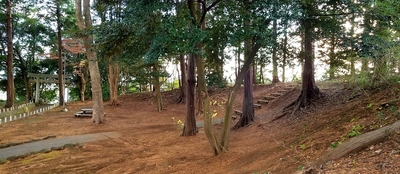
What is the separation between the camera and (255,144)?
7164 mm

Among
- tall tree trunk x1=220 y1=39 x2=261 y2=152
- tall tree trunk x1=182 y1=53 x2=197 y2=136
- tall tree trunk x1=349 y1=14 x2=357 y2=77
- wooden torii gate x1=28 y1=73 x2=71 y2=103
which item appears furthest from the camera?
wooden torii gate x1=28 y1=73 x2=71 y2=103

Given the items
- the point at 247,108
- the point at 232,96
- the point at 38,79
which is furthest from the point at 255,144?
the point at 38,79

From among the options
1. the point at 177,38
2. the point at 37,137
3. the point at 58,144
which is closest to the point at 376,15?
the point at 177,38

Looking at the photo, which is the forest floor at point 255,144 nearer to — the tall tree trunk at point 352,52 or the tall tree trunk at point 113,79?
the tall tree trunk at point 352,52

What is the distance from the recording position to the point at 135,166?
6348 millimetres

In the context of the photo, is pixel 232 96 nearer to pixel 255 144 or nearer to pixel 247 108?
pixel 255 144

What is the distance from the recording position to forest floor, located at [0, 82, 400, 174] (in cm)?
394

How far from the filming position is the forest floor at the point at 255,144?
3.94 metres

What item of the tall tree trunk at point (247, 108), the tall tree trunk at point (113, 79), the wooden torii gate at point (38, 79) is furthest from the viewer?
the wooden torii gate at point (38, 79)

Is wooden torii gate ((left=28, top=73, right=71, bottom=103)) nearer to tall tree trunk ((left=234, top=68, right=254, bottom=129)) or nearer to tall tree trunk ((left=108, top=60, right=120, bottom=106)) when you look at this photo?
tall tree trunk ((left=108, top=60, right=120, bottom=106))

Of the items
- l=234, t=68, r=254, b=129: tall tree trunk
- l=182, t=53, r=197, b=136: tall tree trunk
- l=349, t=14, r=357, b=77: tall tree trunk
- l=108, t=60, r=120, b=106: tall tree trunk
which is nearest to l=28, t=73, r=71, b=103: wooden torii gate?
l=108, t=60, r=120, b=106: tall tree trunk

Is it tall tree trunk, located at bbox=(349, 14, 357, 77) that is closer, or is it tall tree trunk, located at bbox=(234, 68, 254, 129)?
tall tree trunk, located at bbox=(349, 14, 357, 77)

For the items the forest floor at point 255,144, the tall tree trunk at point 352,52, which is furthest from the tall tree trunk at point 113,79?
the tall tree trunk at point 352,52

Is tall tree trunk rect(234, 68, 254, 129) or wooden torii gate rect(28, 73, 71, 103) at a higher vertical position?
wooden torii gate rect(28, 73, 71, 103)
